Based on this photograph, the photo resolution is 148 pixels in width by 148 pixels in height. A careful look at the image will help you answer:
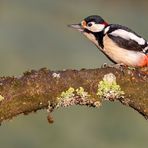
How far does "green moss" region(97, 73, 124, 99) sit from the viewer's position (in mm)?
3682

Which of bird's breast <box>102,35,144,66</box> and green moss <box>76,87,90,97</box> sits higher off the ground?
green moss <box>76,87,90,97</box>

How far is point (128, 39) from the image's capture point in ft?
14.7

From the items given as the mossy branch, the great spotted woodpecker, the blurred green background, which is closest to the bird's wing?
the great spotted woodpecker

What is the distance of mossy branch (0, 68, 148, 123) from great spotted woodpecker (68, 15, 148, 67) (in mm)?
697

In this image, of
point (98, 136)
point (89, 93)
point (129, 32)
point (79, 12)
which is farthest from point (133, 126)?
point (89, 93)

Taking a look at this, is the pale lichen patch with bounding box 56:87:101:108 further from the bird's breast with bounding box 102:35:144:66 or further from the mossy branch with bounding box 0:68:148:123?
the bird's breast with bounding box 102:35:144:66

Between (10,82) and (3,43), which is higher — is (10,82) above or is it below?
above

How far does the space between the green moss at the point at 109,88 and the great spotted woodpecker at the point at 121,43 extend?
73 cm

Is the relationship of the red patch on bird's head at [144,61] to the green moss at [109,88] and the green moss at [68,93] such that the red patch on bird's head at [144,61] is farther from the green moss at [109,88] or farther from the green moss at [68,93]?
the green moss at [68,93]

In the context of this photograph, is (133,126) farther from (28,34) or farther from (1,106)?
(1,106)

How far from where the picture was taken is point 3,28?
36.8 feet

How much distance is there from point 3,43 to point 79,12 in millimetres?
1797

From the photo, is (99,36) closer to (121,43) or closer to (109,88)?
(121,43)

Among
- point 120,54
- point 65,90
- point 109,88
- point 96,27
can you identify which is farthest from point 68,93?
point 96,27
